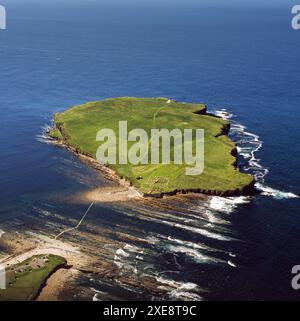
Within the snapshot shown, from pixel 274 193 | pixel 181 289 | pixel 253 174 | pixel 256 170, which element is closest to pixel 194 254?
pixel 181 289

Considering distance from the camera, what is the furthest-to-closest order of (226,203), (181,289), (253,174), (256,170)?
(256,170), (253,174), (226,203), (181,289)

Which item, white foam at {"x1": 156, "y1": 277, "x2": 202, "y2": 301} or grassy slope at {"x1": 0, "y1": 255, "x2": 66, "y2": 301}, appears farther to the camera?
white foam at {"x1": 156, "y1": 277, "x2": 202, "y2": 301}

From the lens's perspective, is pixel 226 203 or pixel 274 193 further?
pixel 274 193

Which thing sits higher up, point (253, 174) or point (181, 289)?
point (253, 174)

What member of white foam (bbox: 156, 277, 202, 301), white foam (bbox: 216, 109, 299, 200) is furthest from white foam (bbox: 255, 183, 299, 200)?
white foam (bbox: 156, 277, 202, 301)

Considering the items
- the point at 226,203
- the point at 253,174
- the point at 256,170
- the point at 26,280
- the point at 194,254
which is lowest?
the point at 26,280

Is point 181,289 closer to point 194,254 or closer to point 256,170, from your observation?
point 194,254

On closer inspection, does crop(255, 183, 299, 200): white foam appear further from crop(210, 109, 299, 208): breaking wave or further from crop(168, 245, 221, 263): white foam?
→ crop(168, 245, 221, 263): white foam
